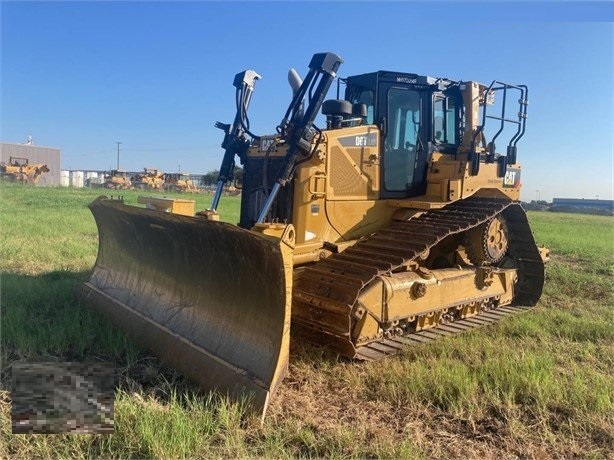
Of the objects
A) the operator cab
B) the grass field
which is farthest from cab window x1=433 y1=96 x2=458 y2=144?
the grass field

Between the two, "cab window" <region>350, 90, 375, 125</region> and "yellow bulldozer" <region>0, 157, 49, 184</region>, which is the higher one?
"cab window" <region>350, 90, 375, 125</region>

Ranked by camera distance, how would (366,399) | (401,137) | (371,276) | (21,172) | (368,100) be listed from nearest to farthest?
(366,399) → (371,276) → (401,137) → (368,100) → (21,172)

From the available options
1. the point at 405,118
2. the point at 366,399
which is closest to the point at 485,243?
the point at 405,118

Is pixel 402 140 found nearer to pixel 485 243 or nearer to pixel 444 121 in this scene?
pixel 444 121

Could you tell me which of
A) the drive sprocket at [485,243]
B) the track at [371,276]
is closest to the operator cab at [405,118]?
the track at [371,276]

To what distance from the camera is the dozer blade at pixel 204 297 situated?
154 inches

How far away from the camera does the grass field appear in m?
3.27

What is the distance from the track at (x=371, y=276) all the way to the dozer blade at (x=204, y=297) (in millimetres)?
774

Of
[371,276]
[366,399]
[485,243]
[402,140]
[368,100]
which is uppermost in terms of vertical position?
[368,100]

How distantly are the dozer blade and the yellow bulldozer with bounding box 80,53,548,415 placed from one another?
16mm

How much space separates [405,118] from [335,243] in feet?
6.35

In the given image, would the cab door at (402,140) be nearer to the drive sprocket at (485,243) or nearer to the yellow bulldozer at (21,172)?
the drive sprocket at (485,243)

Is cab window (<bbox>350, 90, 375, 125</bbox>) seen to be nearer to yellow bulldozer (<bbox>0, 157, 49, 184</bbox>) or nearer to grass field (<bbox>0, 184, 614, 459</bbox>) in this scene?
grass field (<bbox>0, 184, 614, 459</bbox>)

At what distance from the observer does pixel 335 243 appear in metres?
5.91
